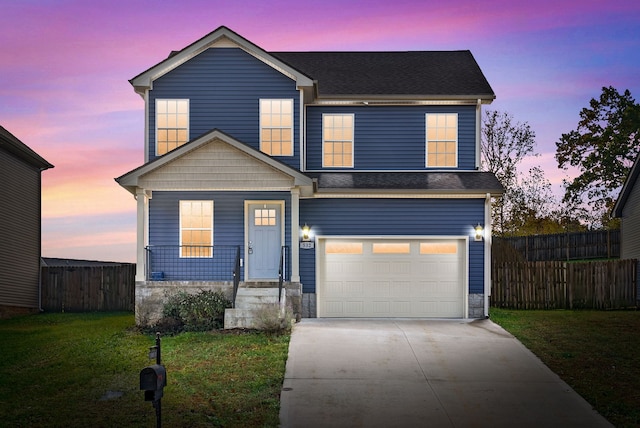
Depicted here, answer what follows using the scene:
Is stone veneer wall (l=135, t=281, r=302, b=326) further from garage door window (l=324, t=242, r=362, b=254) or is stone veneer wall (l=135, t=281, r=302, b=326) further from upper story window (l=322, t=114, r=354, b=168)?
upper story window (l=322, t=114, r=354, b=168)

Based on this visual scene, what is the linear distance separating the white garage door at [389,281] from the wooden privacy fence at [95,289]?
8360 mm

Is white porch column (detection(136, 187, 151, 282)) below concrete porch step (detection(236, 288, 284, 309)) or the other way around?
the other way around

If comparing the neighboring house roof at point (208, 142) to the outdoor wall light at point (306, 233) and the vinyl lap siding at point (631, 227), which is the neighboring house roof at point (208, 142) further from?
the vinyl lap siding at point (631, 227)

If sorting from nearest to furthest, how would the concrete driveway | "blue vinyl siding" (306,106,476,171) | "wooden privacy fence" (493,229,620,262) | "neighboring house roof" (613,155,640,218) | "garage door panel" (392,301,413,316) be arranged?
the concrete driveway
"garage door panel" (392,301,413,316)
"blue vinyl siding" (306,106,476,171)
"neighboring house roof" (613,155,640,218)
"wooden privacy fence" (493,229,620,262)

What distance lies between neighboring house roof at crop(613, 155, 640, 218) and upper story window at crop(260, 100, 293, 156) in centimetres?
1422

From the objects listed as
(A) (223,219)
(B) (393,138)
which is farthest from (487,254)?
(A) (223,219)

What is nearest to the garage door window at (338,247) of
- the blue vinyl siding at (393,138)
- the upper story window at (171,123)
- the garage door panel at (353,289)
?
the garage door panel at (353,289)

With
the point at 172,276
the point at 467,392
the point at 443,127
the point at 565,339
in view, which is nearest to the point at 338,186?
the point at 443,127

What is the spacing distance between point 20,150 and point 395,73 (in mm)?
12649

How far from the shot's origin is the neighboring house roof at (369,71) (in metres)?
20.1

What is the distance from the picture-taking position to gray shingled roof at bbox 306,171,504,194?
19672 mm

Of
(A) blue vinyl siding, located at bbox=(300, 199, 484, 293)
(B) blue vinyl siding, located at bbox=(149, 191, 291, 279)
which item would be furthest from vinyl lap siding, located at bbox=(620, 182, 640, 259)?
(B) blue vinyl siding, located at bbox=(149, 191, 291, 279)

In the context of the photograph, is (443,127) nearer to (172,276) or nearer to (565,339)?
(565,339)

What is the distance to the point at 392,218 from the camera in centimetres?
2030
